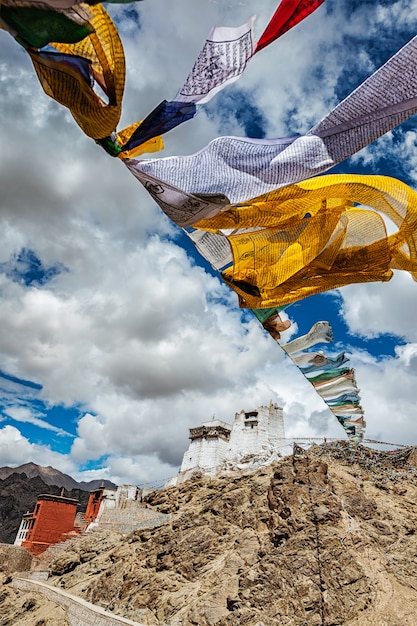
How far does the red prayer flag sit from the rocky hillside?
1403 centimetres

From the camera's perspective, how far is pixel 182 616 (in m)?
15.4

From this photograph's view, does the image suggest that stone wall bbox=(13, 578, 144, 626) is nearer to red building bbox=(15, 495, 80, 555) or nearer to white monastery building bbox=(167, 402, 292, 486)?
red building bbox=(15, 495, 80, 555)

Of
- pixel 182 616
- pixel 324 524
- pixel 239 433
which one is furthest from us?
pixel 239 433

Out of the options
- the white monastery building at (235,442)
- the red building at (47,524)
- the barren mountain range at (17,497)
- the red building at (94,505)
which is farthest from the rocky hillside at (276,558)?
the barren mountain range at (17,497)

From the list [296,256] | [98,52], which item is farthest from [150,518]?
[98,52]

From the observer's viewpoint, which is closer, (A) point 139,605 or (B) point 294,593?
(B) point 294,593

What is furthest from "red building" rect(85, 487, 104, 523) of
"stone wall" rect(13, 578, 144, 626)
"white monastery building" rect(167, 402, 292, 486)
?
"stone wall" rect(13, 578, 144, 626)

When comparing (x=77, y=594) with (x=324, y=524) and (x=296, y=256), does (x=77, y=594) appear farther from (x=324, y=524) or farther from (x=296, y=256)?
(x=296, y=256)

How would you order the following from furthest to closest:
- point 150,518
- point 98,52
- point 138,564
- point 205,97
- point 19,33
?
point 150,518
point 138,564
point 205,97
point 98,52
point 19,33

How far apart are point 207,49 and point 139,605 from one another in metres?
19.9

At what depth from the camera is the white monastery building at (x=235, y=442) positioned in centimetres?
4197

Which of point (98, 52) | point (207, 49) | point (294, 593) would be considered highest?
point (207, 49)

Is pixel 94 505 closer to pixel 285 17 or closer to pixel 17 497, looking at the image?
pixel 17 497

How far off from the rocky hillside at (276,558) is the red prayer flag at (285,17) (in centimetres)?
1403
